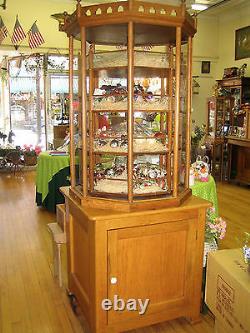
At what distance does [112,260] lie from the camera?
7.10ft

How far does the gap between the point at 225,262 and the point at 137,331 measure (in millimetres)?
1061

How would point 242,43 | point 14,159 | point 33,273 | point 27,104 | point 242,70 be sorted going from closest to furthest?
point 33,273, point 242,70, point 242,43, point 14,159, point 27,104

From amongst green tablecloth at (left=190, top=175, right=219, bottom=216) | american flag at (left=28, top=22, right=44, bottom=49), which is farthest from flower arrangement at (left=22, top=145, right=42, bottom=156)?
green tablecloth at (left=190, top=175, right=219, bottom=216)

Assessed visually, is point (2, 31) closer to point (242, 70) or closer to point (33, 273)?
point (242, 70)

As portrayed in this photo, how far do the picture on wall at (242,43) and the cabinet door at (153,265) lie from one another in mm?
6284

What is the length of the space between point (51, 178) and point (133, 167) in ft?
9.97

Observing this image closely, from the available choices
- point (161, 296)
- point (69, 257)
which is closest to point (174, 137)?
point (161, 296)

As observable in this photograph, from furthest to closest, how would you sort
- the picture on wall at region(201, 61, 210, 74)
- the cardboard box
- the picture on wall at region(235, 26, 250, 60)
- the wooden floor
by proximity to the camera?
the picture on wall at region(201, 61, 210, 74), the picture on wall at region(235, 26, 250, 60), the wooden floor, the cardboard box

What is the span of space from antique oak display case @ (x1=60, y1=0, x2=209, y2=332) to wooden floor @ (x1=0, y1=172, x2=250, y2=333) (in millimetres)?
206

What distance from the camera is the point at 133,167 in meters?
2.25

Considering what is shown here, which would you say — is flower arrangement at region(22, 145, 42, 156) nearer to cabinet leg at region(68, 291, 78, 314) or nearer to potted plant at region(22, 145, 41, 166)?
potted plant at region(22, 145, 41, 166)

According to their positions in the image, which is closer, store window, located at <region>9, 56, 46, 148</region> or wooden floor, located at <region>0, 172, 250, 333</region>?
wooden floor, located at <region>0, 172, 250, 333</region>

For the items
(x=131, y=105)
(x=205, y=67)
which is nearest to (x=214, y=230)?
(x=131, y=105)

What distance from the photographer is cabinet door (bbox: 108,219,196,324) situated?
219 centimetres
